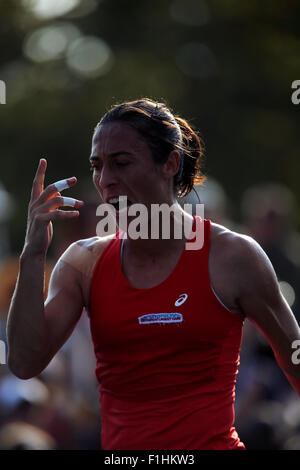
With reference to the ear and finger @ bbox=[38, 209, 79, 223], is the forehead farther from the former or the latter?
finger @ bbox=[38, 209, 79, 223]

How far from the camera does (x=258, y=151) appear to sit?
16.8 m

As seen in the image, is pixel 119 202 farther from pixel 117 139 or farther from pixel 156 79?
pixel 156 79

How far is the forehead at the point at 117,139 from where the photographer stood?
3609mm

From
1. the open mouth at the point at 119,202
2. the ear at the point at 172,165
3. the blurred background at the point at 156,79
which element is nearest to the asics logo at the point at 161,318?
Answer: the open mouth at the point at 119,202

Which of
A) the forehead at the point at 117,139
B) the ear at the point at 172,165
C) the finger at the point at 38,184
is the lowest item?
the finger at the point at 38,184

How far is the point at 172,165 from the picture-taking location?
383cm

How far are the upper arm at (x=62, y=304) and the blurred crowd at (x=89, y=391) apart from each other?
1.61m

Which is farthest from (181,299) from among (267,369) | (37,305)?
(267,369)

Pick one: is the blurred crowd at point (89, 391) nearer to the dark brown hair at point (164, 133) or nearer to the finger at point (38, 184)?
the dark brown hair at point (164, 133)

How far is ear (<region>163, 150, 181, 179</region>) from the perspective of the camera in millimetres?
3797

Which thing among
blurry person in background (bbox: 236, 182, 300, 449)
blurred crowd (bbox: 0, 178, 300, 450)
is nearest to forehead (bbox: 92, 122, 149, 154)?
blurred crowd (bbox: 0, 178, 300, 450)

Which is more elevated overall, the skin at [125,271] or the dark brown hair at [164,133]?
the dark brown hair at [164,133]

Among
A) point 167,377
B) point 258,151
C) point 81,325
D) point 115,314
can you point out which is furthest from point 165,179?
point 258,151
